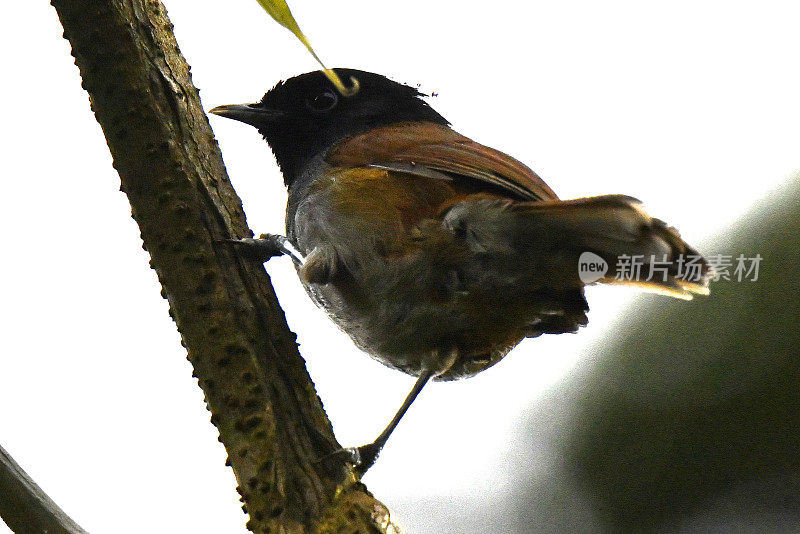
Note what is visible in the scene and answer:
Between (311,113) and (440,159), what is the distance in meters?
1.08

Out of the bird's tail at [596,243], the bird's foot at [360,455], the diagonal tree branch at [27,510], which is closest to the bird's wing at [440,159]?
the bird's tail at [596,243]

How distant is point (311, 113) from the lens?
13.1 feet

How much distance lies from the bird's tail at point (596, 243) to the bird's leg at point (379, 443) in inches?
27.1

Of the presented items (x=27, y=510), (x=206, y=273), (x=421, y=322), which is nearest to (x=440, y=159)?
(x=421, y=322)

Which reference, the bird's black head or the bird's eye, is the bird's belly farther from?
the bird's eye

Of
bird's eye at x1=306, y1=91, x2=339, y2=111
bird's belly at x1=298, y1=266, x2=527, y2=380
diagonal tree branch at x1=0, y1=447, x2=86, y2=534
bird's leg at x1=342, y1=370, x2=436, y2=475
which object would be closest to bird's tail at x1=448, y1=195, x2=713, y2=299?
bird's belly at x1=298, y1=266, x2=527, y2=380

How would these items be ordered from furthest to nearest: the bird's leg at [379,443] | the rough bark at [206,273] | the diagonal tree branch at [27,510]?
the bird's leg at [379,443], the rough bark at [206,273], the diagonal tree branch at [27,510]

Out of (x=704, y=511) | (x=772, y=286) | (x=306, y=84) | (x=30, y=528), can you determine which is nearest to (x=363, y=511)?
(x=30, y=528)

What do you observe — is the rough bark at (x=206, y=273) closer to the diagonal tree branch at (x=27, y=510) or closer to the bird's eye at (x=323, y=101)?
the diagonal tree branch at (x=27, y=510)

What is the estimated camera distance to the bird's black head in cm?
394

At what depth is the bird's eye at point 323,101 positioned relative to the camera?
401 cm

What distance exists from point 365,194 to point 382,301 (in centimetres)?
43

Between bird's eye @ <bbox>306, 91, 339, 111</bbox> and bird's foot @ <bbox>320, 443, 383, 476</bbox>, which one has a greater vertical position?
bird's eye @ <bbox>306, 91, 339, 111</bbox>

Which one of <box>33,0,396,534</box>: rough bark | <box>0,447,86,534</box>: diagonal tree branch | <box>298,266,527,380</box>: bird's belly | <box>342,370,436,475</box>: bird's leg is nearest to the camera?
<box>0,447,86,534</box>: diagonal tree branch
